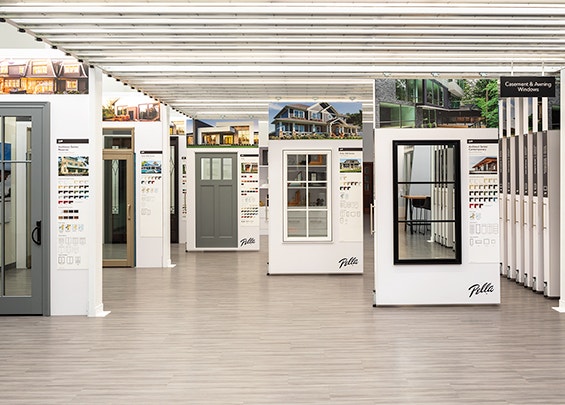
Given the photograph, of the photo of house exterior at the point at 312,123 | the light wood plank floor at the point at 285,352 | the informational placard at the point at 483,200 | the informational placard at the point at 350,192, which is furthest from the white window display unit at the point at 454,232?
the photo of house exterior at the point at 312,123

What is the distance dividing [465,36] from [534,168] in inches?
123

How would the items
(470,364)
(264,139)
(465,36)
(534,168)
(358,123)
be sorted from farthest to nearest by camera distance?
(264,139)
(358,123)
(534,168)
(465,36)
(470,364)

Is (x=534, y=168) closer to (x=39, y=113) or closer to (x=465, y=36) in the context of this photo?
(x=465, y=36)

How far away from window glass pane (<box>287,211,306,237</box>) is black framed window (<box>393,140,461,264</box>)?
285 centimetres

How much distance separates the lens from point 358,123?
473 inches

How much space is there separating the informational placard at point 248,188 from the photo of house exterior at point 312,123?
4621 mm

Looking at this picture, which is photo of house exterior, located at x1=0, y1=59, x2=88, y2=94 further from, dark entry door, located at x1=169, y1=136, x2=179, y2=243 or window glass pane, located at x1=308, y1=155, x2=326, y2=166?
dark entry door, located at x1=169, y1=136, x2=179, y2=243

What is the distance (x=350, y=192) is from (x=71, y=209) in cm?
511

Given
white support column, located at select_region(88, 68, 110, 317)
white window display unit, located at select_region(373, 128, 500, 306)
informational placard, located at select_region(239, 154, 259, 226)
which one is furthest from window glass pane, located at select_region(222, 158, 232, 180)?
white window display unit, located at select_region(373, 128, 500, 306)

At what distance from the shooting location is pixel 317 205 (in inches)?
479

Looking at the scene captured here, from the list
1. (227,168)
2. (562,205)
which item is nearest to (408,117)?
(562,205)

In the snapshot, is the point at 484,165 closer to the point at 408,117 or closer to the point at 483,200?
the point at 483,200

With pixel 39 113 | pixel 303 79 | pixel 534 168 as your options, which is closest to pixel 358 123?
pixel 303 79

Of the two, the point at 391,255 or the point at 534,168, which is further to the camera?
the point at 534,168
